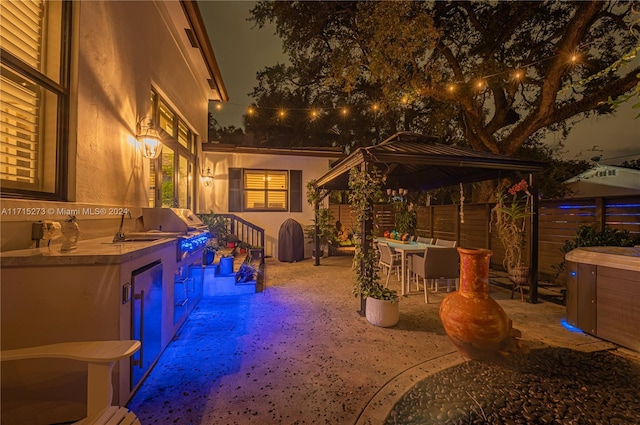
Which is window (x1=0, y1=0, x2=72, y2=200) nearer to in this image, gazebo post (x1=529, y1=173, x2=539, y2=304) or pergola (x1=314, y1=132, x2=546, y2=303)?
pergola (x1=314, y1=132, x2=546, y2=303)

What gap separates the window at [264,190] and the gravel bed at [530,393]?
6982mm

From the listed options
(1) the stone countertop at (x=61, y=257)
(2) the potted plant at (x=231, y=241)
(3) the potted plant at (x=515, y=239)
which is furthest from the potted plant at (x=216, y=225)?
(3) the potted plant at (x=515, y=239)

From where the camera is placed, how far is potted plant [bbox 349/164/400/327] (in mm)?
3594

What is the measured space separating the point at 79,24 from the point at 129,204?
192 centimetres

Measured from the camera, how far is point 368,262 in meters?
3.86

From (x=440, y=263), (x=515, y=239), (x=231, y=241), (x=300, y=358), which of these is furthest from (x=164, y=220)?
(x=515, y=239)

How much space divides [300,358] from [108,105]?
3.50 metres

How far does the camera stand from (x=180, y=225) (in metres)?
3.81

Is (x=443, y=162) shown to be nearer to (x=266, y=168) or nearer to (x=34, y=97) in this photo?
(x=34, y=97)

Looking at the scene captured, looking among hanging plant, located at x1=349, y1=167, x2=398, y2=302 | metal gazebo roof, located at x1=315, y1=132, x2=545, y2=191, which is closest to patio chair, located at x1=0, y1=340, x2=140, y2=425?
hanging plant, located at x1=349, y1=167, x2=398, y2=302

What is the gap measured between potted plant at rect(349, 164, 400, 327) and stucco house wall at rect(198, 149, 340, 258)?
4.94 m

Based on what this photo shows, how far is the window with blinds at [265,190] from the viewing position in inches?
338

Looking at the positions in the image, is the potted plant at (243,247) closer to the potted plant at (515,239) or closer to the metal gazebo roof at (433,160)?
the metal gazebo roof at (433,160)

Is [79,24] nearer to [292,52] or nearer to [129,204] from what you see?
[129,204]
